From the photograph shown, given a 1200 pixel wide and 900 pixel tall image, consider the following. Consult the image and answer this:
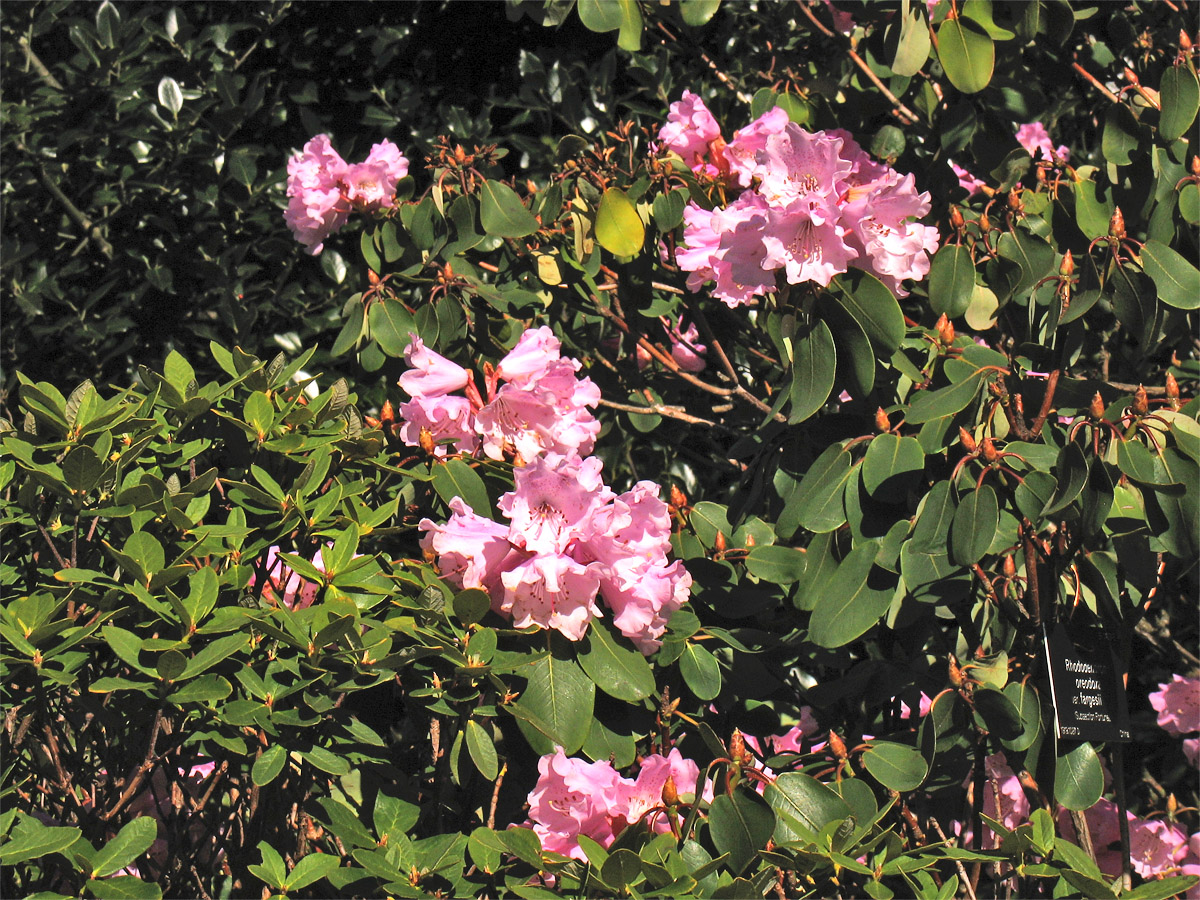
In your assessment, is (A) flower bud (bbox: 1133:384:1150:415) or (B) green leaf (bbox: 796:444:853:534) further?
(B) green leaf (bbox: 796:444:853:534)

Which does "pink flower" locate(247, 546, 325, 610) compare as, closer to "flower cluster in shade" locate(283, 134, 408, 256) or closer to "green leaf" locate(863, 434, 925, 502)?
"green leaf" locate(863, 434, 925, 502)

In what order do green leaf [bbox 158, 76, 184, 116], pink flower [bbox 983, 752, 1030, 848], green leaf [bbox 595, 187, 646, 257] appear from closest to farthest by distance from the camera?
green leaf [bbox 595, 187, 646, 257]
pink flower [bbox 983, 752, 1030, 848]
green leaf [bbox 158, 76, 184, 116]

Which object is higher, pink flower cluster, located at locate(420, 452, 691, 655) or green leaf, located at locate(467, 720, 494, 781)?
pink flower cluster, located at locate(420, 452, 691, 655)

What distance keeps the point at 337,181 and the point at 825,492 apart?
1330mm

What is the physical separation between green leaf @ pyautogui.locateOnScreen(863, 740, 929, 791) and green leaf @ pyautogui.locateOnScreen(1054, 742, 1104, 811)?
22 cm

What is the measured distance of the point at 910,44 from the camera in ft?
5.93

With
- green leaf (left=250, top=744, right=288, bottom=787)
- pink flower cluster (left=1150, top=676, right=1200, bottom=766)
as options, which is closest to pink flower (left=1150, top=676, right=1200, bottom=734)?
pink flower cluster (left=1150, top=676, right=1200, bottom=766)

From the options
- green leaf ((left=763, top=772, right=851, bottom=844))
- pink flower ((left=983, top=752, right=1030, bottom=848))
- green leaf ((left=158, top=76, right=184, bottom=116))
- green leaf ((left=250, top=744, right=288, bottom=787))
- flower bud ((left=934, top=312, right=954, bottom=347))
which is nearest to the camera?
green leaf ((left=250, top=744, right=288, bottom=787))

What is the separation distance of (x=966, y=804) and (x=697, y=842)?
73cm

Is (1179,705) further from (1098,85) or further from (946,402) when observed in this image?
(1098,85)

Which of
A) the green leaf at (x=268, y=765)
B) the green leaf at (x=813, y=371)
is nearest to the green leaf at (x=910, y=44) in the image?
the green leaf at (x=813, y=371)

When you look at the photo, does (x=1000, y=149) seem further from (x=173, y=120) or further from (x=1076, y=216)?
(x=173, y=120)

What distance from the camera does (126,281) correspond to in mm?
3336

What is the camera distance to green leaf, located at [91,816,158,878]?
116cm
